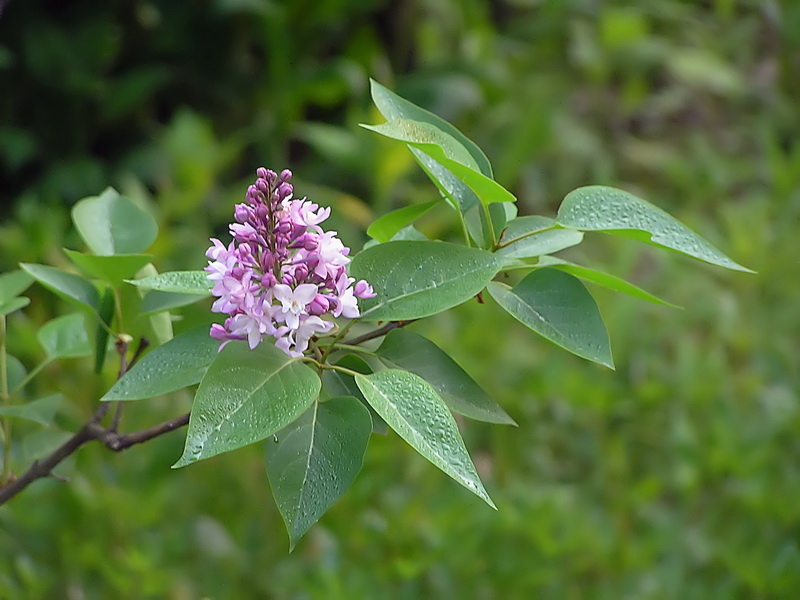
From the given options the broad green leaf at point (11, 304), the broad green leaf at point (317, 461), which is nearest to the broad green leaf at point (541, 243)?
the broad green leaf at point (317, 461)

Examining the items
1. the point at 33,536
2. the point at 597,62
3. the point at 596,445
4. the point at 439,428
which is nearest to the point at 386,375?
the point at 439,428

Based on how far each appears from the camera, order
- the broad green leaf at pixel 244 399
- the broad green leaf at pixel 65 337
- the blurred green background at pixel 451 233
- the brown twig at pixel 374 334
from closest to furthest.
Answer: the broad green leaf at pixel 244 399 < the brown twig at pixel 374 334 < the broad green leaf at pixel 65 337 < the blurred green background at pixel 451 233

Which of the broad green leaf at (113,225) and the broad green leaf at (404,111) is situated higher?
the broad green leaf at (404,111)

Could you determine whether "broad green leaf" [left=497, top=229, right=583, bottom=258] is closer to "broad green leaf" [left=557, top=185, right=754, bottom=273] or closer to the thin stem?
"broad green leaf" [left=557, top=185, right=754, bottom=273]

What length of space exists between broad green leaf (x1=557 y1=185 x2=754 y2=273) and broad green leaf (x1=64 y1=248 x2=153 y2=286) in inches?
8.1

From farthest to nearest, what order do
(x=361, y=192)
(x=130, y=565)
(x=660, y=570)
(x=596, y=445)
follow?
1. (x=361, y=192)
2. (x=596, y=445)
3. (x=660, y=570)
4. (x=130, y=565)

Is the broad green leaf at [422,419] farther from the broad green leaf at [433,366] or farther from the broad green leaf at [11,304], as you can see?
the broad green leaf at [11,304]

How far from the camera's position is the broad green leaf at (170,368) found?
370mm

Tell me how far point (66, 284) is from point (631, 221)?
288 mm

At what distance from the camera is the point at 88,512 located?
2.93 feet

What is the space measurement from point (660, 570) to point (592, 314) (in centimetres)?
66

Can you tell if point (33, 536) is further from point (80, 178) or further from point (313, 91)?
point (313, 91)

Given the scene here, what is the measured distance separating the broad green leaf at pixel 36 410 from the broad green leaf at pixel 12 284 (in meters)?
0.06

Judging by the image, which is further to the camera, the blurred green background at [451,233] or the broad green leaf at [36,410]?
the blurred green background at [451,233]
